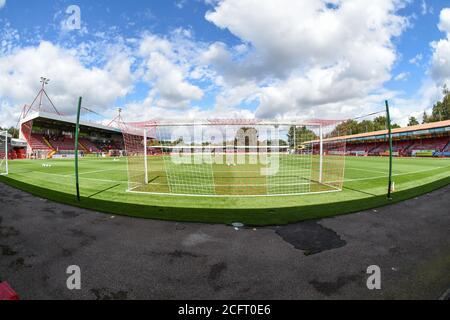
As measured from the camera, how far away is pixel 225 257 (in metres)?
4.36

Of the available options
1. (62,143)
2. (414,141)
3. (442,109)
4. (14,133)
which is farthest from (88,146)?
(442,109)

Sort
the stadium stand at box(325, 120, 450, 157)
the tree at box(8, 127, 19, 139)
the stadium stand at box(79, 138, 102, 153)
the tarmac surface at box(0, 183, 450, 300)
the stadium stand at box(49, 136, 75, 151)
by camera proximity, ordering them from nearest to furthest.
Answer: the tarmac surface at box(0, 183, 450, 300) → the stadium stand at box(325, 120, 450, 157) → the stadium stand at box(49, 136, 75, 151) → the stadium stand at box(79, 138, 102, 153) → the tree at box(8, 127, 19, 139)

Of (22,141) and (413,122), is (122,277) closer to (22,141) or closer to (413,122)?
(22,141)

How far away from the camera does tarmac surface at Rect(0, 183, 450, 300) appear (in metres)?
3.34

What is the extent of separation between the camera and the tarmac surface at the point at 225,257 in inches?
132

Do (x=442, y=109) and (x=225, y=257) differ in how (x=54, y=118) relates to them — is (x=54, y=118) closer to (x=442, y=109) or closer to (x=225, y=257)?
(x=225, y=257)

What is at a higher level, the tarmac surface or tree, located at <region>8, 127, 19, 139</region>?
tree, located at <region>8, 127, 19, 139</region>

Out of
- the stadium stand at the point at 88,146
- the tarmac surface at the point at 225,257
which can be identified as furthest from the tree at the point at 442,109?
the stadium stand at the point at 88,146

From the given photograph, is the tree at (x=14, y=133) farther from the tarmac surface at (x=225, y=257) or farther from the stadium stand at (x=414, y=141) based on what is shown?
the stadium stand at (x=414, y=141)

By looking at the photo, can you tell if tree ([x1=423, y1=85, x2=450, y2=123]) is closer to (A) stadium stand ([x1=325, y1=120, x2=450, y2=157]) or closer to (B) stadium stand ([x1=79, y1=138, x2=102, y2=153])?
(A) stadium stand ([x1=325, y1=120, x2=450, y2=157])

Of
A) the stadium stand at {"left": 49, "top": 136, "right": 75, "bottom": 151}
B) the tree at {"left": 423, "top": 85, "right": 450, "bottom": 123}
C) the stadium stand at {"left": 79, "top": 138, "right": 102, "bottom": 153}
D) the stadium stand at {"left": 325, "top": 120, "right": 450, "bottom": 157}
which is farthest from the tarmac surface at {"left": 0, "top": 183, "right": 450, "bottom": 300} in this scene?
the tree at {"left": 423, "top": 85, "right": 450, "bottom": 123}
